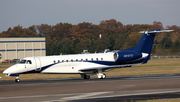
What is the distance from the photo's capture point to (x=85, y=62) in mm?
34219

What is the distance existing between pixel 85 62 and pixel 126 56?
5.43m

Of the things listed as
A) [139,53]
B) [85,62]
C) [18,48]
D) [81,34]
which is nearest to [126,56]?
[139,53]

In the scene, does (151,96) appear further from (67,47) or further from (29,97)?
(67,47)

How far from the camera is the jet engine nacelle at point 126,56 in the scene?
34969mm

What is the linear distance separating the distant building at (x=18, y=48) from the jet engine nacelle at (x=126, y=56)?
221ft

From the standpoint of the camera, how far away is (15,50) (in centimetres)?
9812

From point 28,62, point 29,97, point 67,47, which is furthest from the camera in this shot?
point 67,47

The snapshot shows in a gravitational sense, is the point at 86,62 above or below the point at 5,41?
below

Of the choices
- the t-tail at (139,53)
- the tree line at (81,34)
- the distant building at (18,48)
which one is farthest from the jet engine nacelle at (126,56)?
the tree line at (81,34)

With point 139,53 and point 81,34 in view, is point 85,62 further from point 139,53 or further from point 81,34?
point 81,34

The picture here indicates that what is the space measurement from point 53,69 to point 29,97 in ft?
43.0

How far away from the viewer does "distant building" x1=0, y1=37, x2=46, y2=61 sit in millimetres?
96938

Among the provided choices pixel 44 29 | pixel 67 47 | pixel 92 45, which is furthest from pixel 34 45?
pixel 44 29

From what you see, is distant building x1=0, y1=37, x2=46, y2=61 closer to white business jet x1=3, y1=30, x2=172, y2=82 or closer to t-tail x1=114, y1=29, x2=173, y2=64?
white business jet x1=3, y1=30, x2=172, y2=82
